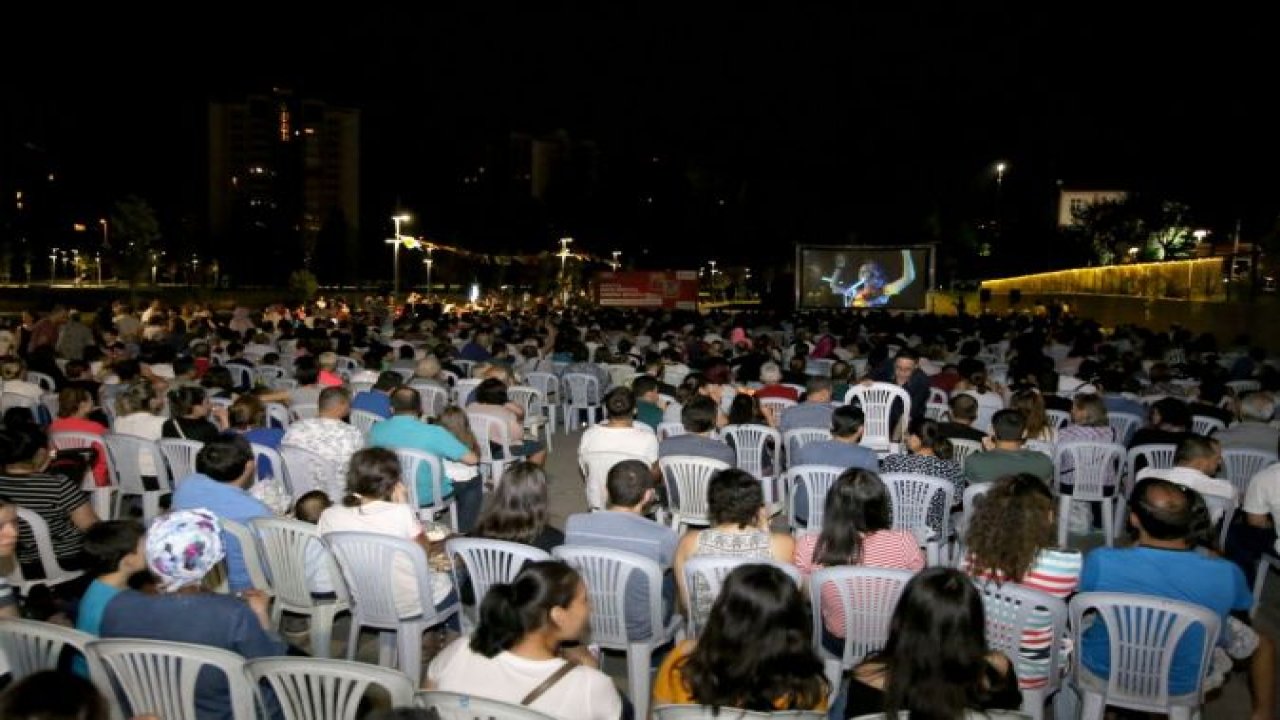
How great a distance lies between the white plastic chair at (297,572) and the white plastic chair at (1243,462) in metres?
6.08

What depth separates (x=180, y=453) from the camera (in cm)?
697

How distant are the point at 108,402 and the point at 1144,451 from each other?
9.05 m

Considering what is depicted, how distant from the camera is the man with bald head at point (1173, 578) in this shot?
401 centimetres

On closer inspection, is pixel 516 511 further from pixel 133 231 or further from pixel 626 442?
pixel 133 231

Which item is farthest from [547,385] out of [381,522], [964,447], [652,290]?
[652,290]

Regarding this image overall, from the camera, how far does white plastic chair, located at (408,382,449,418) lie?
402 inches

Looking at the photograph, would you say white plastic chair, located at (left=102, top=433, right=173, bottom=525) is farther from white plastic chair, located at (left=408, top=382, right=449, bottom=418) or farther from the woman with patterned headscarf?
the woman with patterned headscarf

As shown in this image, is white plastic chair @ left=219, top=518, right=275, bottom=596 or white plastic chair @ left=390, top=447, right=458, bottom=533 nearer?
white plastic chair @ left=219, top=518, right=275, bottom=596

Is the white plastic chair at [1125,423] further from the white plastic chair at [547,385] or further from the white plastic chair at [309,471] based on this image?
the white plastic chair at [309,471]

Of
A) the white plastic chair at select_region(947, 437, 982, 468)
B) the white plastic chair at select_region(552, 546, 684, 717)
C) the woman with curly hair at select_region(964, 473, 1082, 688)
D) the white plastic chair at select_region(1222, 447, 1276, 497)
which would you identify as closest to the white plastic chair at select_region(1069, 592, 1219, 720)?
the woman with curly hair at select_region(964, 473, 1082, 688)

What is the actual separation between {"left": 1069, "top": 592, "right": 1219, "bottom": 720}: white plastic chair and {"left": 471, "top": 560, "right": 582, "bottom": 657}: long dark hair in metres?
2.11

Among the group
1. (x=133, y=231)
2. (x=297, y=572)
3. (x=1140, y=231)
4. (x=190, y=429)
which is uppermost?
(x=1140, y=231)

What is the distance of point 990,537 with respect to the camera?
13.6 ft

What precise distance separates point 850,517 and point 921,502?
1880 millimetres
